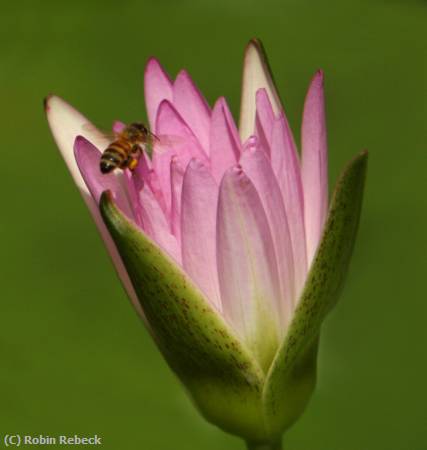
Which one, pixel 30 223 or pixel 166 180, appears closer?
pixel 166 180

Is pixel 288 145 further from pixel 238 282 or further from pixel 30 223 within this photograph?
pixel 30 223

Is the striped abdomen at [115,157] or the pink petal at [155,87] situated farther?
the pink petal at [155,87]

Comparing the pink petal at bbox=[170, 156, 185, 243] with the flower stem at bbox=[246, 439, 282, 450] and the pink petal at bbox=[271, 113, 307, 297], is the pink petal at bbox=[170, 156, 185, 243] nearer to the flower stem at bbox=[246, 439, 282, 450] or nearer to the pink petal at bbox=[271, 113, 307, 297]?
the pink petal at bbox=[271, 113, 307, 297]

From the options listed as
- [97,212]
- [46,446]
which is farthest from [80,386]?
[97,212]

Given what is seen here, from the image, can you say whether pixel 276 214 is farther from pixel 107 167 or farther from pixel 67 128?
pixel 67 128

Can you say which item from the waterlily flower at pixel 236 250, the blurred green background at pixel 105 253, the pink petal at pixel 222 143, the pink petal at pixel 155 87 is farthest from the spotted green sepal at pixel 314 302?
the blurred green background at pixel 105 253

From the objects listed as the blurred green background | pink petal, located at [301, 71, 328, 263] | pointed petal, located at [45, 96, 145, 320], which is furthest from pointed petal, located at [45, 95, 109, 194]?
the blurred green background

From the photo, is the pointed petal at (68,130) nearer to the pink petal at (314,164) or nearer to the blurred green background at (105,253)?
the pink petal at (314,164)
